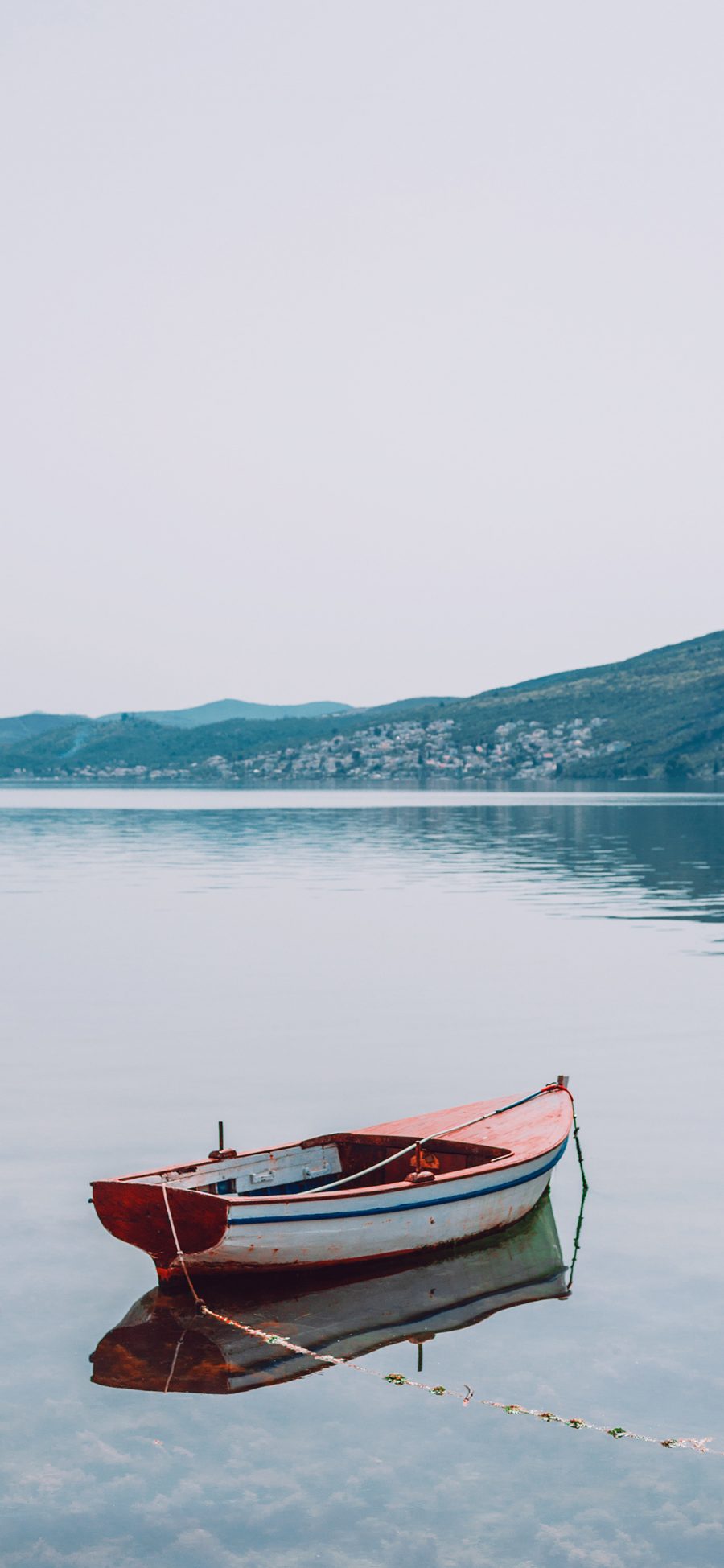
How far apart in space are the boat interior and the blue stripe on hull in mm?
412

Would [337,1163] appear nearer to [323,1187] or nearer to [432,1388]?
[323,1187]

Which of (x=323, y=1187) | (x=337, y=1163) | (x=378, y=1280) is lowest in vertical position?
(x=378, y=1280)

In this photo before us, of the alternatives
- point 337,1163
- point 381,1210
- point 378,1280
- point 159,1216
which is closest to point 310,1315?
point 378,1280

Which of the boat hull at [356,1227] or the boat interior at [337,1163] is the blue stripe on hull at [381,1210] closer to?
the boat hull at [356,1227]

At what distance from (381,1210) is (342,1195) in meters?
0.66

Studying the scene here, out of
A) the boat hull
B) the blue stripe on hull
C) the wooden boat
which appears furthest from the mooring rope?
the blue stripe on hull

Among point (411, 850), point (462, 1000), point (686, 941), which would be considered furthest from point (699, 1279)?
point (411, 850)

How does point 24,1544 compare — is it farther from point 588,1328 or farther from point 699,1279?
point 699,1279

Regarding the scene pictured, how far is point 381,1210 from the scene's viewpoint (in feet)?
58.0

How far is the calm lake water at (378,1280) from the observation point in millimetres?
12266

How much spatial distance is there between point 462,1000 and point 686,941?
14452mm

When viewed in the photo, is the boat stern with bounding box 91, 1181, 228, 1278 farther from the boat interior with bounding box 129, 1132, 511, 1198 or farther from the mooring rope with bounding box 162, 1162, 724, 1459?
the boat interior with bounding box 129, 1132, 511, 1198

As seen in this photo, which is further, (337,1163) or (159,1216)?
(337,1163)

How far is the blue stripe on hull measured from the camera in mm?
16906
